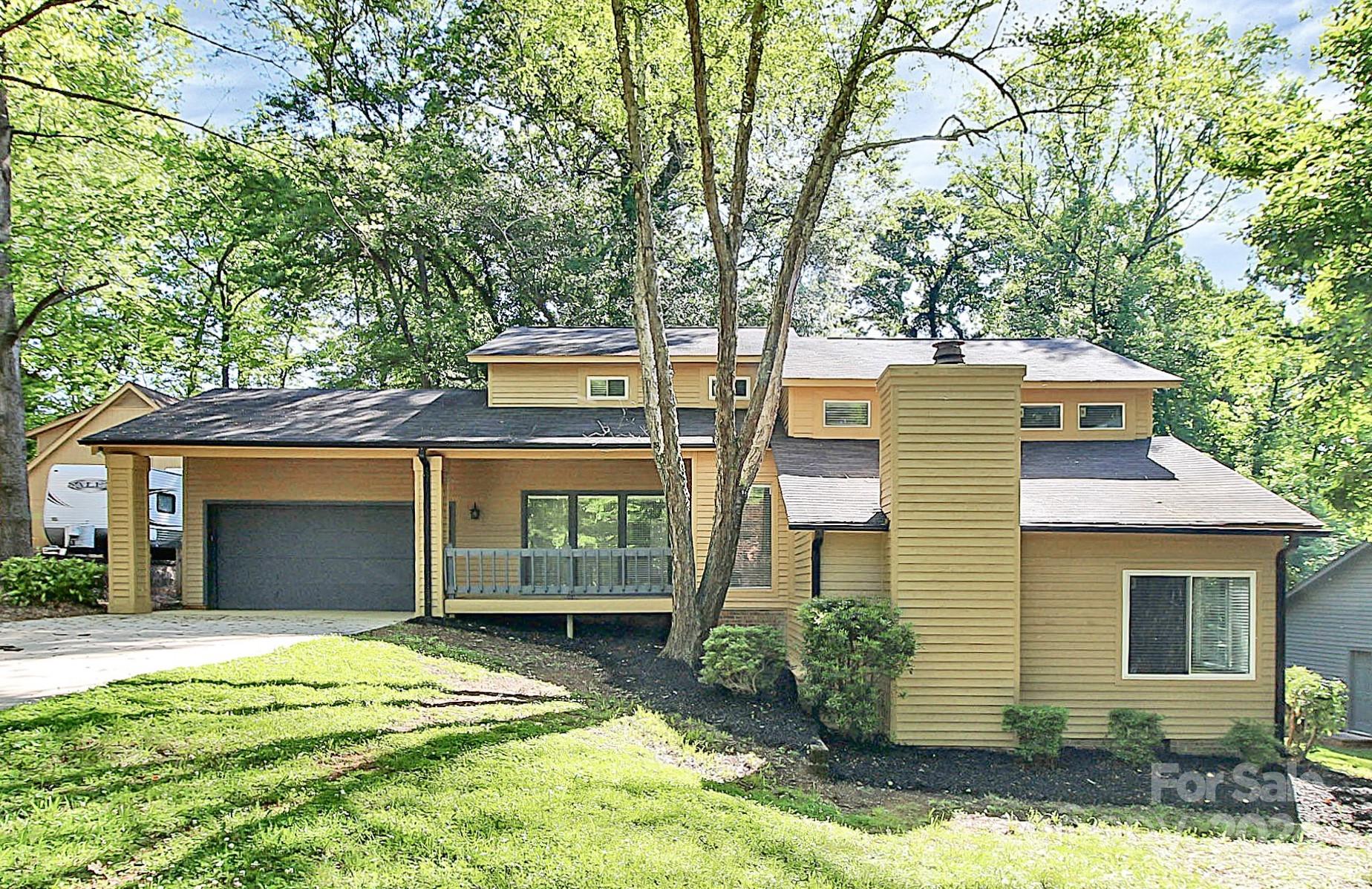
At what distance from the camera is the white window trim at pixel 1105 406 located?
1491cm

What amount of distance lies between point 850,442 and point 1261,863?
8.64 m

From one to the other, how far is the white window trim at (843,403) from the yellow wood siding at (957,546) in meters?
4.49

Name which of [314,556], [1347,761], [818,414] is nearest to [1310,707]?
[1347,761]

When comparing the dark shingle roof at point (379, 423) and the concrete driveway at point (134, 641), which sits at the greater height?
the dark shingle roof at point (379, 423)

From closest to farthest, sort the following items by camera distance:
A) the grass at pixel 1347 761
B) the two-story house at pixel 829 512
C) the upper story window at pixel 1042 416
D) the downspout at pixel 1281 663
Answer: the two-story house at pixel 829 512, the downspout at pixel 1281 663, the grass at pixel 1347 761, the upper story window at pixel 1042 416

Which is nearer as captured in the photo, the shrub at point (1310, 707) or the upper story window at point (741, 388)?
the shrub at point (1310, 707)

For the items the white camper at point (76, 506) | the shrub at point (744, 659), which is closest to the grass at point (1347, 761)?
the shrub at point (744, 659)

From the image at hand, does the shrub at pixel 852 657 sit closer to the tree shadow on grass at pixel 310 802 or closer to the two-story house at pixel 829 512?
the two-story house at pixel 829 512

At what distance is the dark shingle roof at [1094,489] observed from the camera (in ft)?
34.1

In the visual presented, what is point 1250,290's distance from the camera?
18922mm

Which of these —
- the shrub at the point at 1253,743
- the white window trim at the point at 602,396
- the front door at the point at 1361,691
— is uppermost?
the white window trim at the point at 602,396

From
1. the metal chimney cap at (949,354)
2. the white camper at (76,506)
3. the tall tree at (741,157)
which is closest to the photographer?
the tall tree at (741,157)

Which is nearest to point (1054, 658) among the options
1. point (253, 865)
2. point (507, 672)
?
point (507, 672)

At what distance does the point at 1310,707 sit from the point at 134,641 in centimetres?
1335
